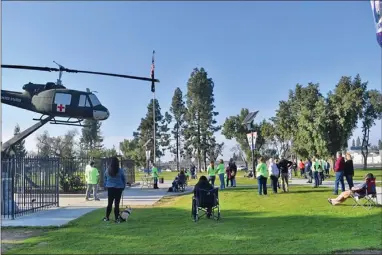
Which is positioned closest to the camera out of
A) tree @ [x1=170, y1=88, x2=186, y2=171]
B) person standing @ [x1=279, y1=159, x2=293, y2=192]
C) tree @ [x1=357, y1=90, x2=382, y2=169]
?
person standing @ [x1=279, y1=159, x2=293, y2=192]

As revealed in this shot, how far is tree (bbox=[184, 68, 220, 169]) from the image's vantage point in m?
78.6

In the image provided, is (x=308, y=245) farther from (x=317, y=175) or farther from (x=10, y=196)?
(x=317, y=175)

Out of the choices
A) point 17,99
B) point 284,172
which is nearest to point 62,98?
point 17,99

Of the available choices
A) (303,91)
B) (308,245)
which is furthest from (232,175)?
(303,91)

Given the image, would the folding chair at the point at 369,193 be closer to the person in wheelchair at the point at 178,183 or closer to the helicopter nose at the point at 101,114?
the person in wheelchair at the point at 178,183

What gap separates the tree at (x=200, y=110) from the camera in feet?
258

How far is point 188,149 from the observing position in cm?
8350

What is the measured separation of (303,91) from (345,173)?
47156 millimetres

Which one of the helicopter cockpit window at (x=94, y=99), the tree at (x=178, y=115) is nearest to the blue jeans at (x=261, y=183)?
the helicopter cockpit window at (x=94, y=99)

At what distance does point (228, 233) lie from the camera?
9219mm

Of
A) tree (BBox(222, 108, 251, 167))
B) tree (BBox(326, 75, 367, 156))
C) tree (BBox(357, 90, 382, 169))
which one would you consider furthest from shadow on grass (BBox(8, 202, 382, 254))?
tree (BBox(222, 108, 251, 167))

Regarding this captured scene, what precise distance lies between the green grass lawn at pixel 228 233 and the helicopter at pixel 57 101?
836 cm

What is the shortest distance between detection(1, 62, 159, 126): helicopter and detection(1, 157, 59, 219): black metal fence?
446 cm

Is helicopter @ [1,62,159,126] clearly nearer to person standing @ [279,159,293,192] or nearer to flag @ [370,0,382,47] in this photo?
person standing @ [279,159,293,192]
